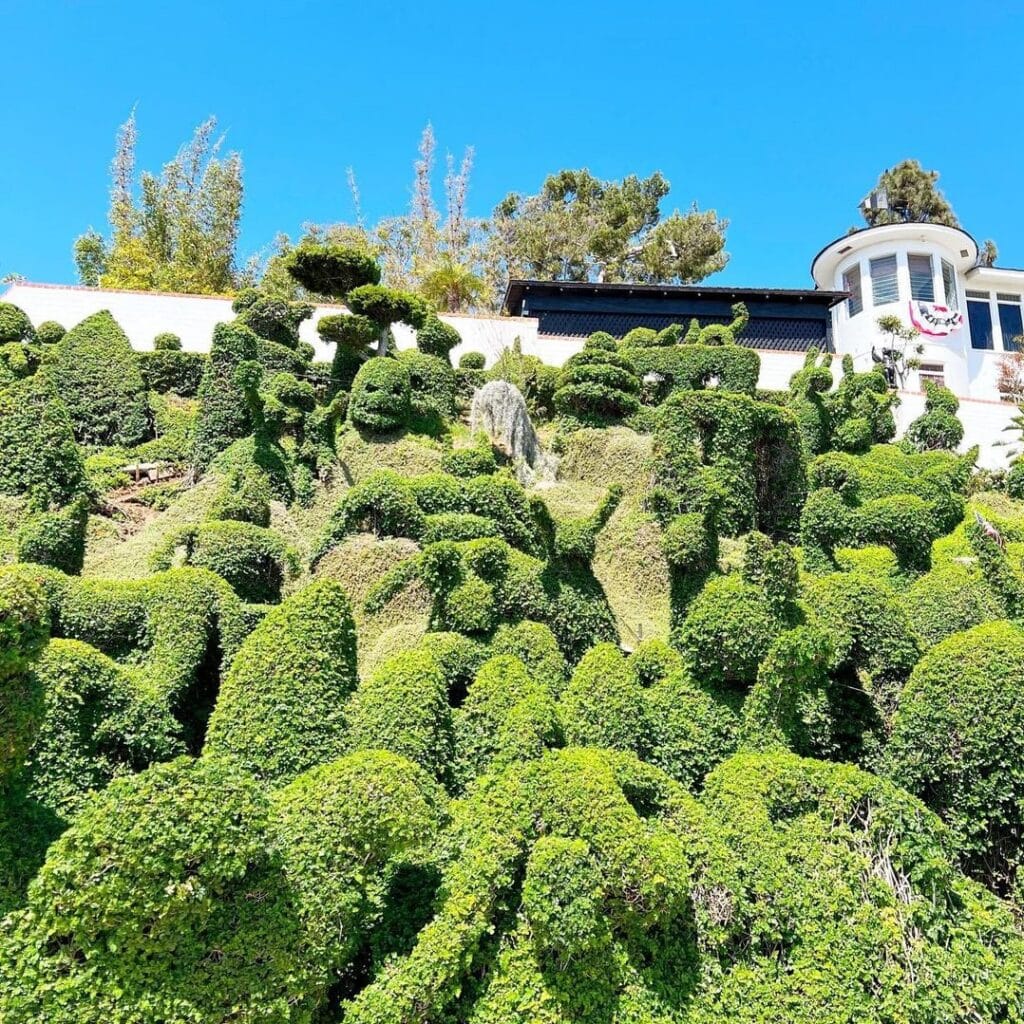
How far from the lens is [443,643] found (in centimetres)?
858

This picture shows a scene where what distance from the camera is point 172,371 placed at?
1717 cm

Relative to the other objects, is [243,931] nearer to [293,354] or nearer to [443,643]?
[443,643]

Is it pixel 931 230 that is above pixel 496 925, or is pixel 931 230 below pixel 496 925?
above

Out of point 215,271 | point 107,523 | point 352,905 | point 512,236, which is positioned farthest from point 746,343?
point 352,905

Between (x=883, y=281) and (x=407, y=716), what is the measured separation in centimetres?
2447

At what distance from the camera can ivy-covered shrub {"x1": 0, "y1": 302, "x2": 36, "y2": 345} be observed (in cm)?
1605

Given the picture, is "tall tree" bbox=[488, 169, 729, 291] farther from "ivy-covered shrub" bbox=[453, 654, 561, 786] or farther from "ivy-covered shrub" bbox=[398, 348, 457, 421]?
"ivy-covered shrub" bbox=[453, 654, 561, 786]

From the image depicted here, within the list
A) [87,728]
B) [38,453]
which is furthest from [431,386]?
[87,728]

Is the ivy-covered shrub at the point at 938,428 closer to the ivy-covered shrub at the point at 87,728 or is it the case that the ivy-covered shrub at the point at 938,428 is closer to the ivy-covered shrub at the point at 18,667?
the ivy-covered shrub at the point at 87,728

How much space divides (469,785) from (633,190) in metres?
32.4

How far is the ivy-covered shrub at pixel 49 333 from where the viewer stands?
17203 mm

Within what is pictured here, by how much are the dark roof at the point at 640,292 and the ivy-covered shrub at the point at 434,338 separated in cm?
632

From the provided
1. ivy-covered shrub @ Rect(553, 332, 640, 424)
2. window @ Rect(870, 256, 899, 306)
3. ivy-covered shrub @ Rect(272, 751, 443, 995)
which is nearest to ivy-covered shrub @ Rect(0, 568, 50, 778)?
ivy-covered shrub @ Rect(272, 751, 443, 995)

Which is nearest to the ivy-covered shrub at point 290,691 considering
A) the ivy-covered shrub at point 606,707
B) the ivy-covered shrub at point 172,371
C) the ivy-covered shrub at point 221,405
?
the ivy-covered shrub at point 606,707
